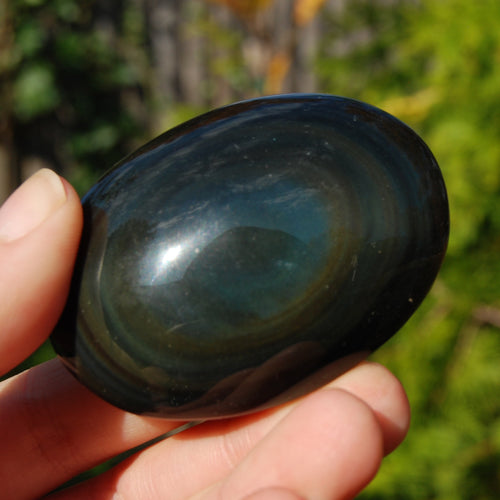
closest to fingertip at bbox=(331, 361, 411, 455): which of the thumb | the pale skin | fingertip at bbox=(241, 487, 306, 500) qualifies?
the pale skin

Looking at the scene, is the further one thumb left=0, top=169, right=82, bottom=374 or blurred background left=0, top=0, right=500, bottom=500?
blurred background left=0, top=0, right=500, bottom=500

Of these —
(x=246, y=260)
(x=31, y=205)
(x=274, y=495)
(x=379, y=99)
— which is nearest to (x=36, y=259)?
(x=31, y=205)

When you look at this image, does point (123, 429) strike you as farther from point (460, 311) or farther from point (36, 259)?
point (460, 311)

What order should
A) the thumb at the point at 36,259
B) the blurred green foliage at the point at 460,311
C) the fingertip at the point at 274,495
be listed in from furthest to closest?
the blurred green foliage at the point at 460,311
the thumb at the point at 36,259
the fingertip at the point at 274,495

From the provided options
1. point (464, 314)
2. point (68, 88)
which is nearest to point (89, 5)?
point (68, 88)

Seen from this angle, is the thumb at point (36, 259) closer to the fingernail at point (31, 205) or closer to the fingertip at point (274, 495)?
the fingernail at point (31, 205)

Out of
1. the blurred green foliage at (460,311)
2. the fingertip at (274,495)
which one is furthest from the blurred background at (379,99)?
the fingertip at (274,495)

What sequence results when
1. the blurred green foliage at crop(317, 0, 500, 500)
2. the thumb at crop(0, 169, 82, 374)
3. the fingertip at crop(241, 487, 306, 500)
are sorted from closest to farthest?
the fingertip at crop(241, 487, 306, 500), the thumb at crop(0, 169, 82, 374), the blurred green foliage at crop(317, 0, 500, 500)

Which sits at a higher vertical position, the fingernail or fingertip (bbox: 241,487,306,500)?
the fingernail

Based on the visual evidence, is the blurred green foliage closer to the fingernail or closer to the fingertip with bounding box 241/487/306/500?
the fingertip with bounding box 241/487/306/500

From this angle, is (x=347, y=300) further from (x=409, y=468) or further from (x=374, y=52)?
(x=374, y=52)
